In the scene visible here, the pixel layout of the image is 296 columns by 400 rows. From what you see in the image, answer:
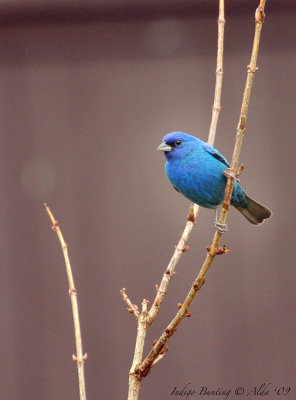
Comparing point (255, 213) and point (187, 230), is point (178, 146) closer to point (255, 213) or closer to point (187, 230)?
point (255, 213)

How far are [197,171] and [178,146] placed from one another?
16 cm

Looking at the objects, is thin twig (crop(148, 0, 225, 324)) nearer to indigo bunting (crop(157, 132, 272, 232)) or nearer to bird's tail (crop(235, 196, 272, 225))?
indigo bunting (crop(157, 132, 272, 232))

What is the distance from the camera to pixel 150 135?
4.70 meters

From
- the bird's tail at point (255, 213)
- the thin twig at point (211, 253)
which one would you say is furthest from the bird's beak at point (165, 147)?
the thin twig at point (211, 253)

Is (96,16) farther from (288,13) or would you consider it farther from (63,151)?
(288,13)

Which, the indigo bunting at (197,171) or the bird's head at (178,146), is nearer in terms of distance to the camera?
the indigo bunting at (197,171)

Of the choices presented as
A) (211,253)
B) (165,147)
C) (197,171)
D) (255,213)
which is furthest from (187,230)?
(255,213)

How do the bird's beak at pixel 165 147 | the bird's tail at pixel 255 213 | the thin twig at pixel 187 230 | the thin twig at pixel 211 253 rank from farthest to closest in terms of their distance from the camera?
the bird's tail at pixel 255 213
the bird's beak at pixel 165 147
the thin twig at pixel 187 230
the thin twig at pixel 211 253

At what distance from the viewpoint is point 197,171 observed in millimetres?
2891

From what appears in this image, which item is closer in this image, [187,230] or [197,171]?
[187,230]

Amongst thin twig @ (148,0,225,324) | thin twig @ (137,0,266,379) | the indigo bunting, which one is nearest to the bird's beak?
the indigo bunting

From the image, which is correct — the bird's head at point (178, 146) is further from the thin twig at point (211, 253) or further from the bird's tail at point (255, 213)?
the thin twig at point (211, 253)

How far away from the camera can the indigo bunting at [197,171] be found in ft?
9.34

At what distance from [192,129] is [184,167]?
1.73 metres
